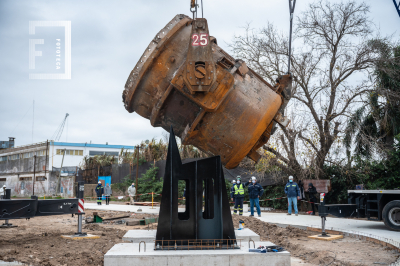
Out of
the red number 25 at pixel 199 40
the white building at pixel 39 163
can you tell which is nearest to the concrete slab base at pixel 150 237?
the red number 25 at pixel 199 40

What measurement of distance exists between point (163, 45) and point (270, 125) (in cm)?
230

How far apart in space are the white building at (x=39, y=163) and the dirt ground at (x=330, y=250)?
34266 millimetres

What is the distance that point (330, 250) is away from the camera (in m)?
7.66

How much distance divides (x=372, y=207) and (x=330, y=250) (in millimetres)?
3890

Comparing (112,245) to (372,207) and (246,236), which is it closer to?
(246,236)

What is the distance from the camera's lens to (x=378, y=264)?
20.8 ft

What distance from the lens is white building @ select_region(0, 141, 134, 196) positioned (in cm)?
4175

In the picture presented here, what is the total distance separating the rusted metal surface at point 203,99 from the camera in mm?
5473

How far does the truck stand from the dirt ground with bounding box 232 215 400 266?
39.6 inches

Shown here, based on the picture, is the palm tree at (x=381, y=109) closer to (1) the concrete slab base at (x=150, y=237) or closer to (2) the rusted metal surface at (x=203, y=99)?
(1) the concrete slab base at (x=150, y=237)

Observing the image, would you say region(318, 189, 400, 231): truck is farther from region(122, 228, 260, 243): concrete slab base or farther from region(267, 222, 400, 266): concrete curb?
region(122, 228, 260, 243): concrete slab base

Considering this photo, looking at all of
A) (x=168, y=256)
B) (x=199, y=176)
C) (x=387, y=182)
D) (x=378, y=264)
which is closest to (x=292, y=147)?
(x=387, y=182)

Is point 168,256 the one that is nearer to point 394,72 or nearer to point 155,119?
point 155,119

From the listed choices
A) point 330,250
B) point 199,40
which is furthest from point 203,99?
point 330,250
